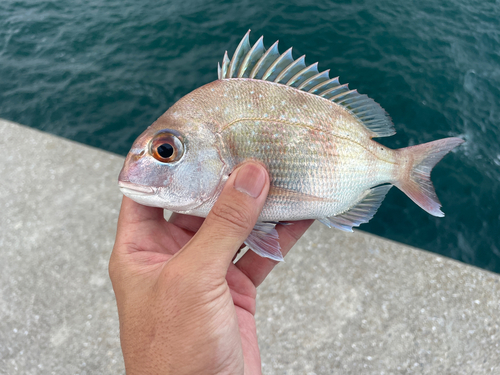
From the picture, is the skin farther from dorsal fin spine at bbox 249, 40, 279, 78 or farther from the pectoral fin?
dorsal fin spine at bbox 249, 40, 279, 78

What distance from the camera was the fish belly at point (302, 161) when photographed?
175cm

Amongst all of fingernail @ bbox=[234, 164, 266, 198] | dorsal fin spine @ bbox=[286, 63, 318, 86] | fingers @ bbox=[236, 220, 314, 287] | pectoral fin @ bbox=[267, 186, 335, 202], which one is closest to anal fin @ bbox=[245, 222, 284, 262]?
pectoral fin @ bbox=[267, 186, 335, 202]

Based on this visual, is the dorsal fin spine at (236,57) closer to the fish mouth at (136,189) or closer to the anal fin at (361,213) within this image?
the fish mouth at (136,189)

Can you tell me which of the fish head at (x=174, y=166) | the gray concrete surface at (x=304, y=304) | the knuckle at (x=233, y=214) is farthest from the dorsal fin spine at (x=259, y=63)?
the gray concrete surface at (x=304, y=304)

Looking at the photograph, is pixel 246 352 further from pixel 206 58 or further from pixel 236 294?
pixel 206 58

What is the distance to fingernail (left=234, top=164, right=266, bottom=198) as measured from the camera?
1558 millimetres

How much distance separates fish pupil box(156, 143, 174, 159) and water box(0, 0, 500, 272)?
11.4 ft

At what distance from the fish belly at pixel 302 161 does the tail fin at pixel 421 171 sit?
197 mm

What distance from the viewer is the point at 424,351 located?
108 inches

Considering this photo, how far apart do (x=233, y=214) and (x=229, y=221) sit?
4 centimetres

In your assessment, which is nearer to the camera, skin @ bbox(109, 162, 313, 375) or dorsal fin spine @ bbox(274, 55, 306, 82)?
skin @ bbox(109, 162, 313, 375)

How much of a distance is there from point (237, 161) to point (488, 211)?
14.1ft

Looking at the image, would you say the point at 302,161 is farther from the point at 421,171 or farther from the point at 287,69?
the point at 421,171

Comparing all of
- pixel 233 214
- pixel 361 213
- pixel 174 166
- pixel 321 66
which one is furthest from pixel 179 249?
pixel 321 66
